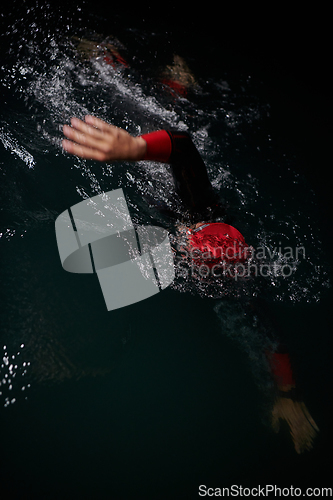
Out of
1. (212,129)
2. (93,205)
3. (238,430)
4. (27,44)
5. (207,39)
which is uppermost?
(207,39)

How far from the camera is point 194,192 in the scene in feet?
5.56

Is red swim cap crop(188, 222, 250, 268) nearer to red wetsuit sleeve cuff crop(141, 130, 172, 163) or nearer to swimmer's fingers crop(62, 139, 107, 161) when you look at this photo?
red wetsuit sleeve cuff crop(141, 130, 172, 163)

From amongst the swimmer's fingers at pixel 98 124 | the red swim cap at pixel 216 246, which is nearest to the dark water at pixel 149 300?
the red swim cap at pixel 216 246

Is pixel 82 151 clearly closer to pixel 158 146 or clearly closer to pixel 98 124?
pixel 98 124

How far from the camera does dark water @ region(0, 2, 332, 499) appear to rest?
1.18 metres

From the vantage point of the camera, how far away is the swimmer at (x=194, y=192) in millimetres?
1104

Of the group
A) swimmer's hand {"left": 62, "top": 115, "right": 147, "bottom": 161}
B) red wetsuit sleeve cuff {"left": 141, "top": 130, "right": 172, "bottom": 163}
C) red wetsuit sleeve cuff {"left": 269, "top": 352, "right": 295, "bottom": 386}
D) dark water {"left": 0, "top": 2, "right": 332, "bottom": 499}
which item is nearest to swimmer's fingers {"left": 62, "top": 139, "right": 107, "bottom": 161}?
swimmer's hand {"left": 62, "top": 115, "right": 147, "bottom": 161}

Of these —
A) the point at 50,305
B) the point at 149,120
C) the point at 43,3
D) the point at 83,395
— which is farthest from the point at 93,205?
the point at 43,3

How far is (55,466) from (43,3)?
11.3ft

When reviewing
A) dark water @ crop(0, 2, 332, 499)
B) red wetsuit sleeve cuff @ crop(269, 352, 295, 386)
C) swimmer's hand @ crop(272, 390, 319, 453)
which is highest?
dark water @ crop(0, 2, 332, 499)

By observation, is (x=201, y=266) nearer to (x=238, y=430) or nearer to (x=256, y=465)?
(x=238, y=430)

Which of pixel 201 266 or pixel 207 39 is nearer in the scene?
pixel 201 266

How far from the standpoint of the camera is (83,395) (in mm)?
1246

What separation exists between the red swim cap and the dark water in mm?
235
